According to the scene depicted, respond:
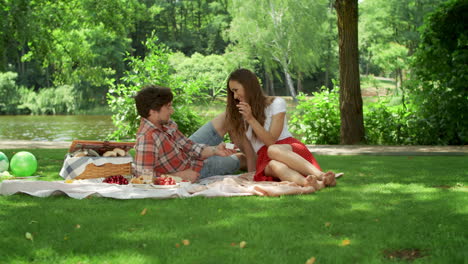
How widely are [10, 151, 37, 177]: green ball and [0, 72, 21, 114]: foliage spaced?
101 ft

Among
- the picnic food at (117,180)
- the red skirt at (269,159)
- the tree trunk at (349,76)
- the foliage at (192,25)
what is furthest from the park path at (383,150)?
the foliage at (192,25)

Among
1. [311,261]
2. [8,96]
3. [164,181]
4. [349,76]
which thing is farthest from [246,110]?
[8,96]

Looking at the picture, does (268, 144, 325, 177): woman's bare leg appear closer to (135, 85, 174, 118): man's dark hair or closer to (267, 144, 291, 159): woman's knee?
(267, 144, 291, 159): woman's knee

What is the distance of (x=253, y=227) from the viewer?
3094 mm

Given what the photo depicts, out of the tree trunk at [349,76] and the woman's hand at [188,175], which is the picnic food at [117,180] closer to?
the woman's hand at [188,175]

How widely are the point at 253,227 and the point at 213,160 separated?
2395 mm

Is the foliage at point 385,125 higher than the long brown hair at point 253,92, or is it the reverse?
the long brown hair at point 253,92

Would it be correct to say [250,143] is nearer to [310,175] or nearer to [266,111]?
[266,111]

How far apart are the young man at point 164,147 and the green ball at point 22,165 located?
Answer: 1441 millimetres

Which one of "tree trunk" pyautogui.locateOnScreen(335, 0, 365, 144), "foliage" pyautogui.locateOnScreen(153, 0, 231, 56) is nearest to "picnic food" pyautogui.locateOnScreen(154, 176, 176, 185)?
"tree trunk" pyautogui.locateOnScreen(335, 0, 365, 144)

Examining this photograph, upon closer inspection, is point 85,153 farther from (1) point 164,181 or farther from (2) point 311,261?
(2) point 311,261

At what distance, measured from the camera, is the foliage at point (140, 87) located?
1030cm

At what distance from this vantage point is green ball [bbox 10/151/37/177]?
5500 millimetres

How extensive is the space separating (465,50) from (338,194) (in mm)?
5712
